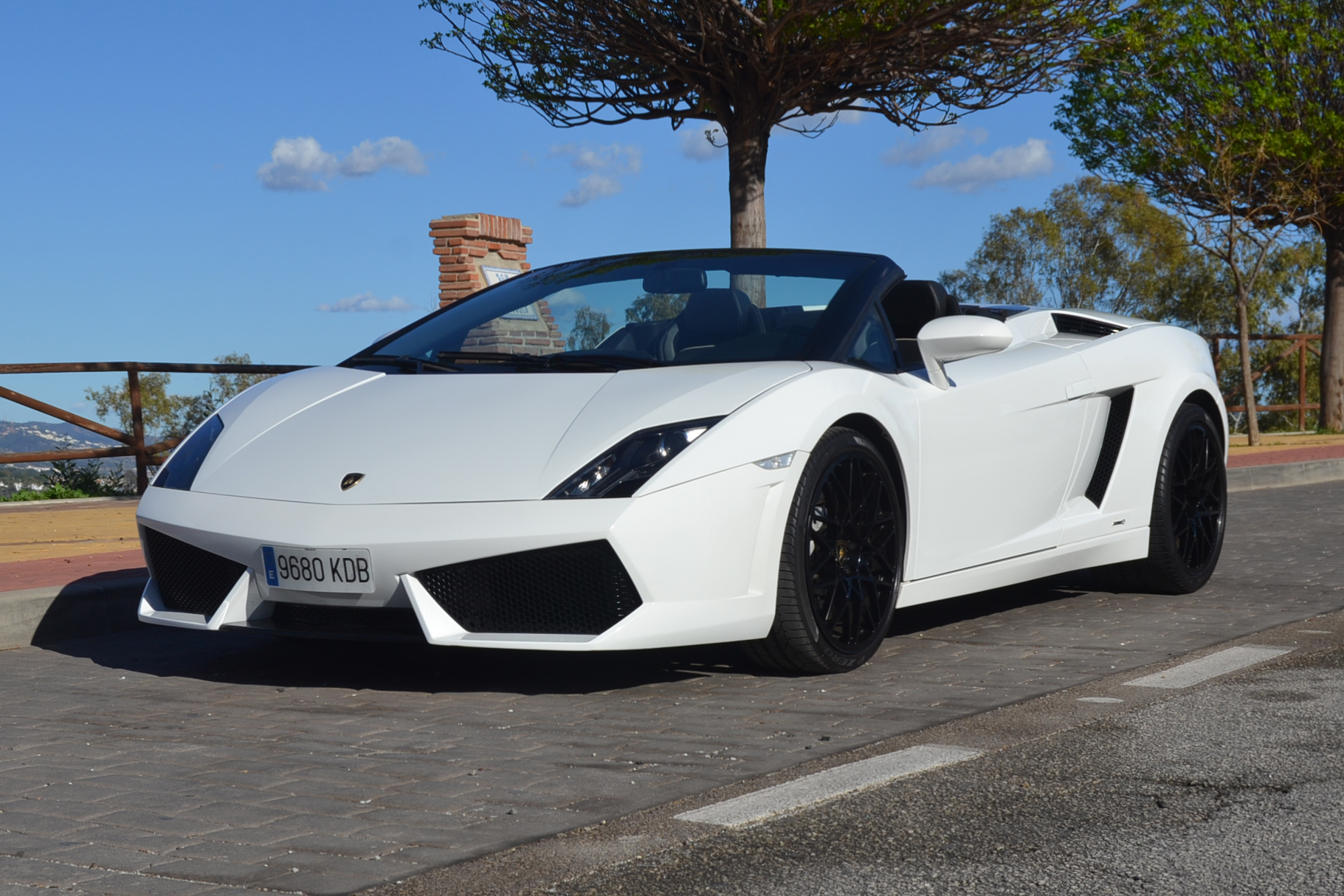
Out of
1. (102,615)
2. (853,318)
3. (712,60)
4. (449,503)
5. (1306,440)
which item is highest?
(712,60)

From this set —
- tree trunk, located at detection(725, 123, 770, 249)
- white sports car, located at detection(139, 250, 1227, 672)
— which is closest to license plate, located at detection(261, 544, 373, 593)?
white sports car, located at detection(139, 250, 1227, 672)

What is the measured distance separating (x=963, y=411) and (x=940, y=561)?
506 millimetres

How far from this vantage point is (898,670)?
4629 mm

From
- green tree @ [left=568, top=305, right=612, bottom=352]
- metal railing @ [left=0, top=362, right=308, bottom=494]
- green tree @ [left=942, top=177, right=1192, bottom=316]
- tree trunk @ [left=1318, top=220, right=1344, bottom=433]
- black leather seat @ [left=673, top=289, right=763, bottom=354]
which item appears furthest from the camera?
green tree @ [left=942, top=177, right=1192, bottom=316]

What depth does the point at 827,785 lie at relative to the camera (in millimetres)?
3203

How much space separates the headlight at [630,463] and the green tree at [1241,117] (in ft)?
59.7

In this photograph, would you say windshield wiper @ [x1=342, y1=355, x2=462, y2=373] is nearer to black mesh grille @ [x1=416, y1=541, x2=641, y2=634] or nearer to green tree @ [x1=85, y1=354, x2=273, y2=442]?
black mesh grille @ [x1=416, y1=541, x2=641, y2=634]

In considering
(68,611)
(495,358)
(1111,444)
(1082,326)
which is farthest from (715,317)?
(68,611)

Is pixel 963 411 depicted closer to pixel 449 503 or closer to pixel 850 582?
pixel 850 582

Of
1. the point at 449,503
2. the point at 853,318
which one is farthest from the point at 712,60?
the point at 449,503

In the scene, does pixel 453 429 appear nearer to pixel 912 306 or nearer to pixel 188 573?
pixel 188 573

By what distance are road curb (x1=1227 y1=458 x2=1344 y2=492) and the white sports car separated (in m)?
8.33

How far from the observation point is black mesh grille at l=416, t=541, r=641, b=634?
153 inches

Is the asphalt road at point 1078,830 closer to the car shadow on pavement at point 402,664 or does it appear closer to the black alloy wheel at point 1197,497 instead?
the car shadow on pavement at point 402,664
